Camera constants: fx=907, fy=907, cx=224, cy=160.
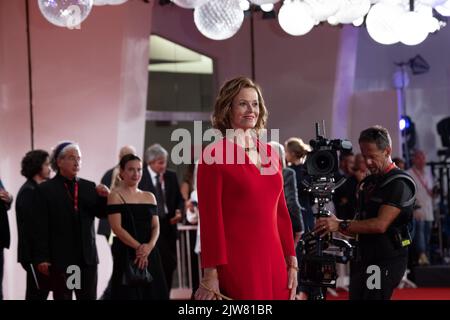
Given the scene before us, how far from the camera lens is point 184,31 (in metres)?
10.9

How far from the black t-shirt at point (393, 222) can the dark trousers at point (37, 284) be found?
7.24 ft

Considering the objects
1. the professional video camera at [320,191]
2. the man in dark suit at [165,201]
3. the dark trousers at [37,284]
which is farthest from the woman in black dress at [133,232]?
the professional video camera at [320,191]

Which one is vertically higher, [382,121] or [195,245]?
[382,121]

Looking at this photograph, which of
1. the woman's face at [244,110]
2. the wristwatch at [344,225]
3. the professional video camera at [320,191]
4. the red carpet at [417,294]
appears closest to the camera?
the woman's face at [244,110]

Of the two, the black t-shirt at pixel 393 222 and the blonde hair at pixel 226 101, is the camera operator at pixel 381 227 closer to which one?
the black t-shirt at pixel 393 222

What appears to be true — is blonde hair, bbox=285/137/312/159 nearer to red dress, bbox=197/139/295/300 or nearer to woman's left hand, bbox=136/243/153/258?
woman's left hand, bbox=136/243/153/258

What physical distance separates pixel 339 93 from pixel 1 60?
14.6 ft

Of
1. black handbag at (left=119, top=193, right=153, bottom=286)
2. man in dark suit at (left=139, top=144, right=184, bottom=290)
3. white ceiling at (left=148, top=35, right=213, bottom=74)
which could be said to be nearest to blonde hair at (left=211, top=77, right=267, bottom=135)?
black handbag at (left=119, top=193, right=153, bottom=286)

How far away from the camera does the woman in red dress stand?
3256 millimetres

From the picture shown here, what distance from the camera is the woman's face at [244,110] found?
336 centimetres

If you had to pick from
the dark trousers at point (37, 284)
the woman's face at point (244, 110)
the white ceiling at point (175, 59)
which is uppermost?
the white ceiling at point (175, 59)

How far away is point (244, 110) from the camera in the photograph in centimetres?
337
